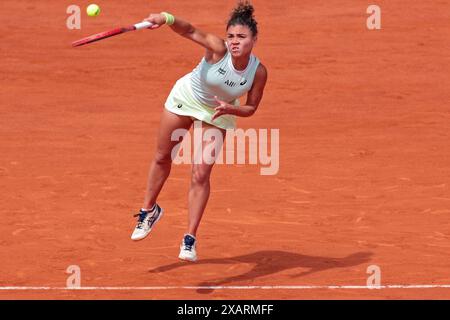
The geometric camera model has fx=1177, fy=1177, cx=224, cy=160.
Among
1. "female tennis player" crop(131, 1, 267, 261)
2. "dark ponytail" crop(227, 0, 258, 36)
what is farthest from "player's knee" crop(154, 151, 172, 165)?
"dark ponytail" crop(227, 0, 258, 36)

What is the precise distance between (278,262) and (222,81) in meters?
2.37

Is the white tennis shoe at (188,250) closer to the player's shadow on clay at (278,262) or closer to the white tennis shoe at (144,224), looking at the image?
the player's shadow on clay at (278,262)

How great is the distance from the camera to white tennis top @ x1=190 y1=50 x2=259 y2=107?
455 inches

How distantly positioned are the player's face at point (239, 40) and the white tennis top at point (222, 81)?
0.20 metres

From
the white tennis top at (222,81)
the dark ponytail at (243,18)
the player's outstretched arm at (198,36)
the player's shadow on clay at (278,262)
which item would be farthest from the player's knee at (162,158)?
the dark ponytail at (243,18)

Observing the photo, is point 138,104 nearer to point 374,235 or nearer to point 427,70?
point 427,70

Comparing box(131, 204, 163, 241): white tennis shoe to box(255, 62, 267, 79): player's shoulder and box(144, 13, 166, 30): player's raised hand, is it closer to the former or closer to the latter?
box(255, 62, 267, 79): player's shoulder

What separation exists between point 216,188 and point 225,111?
5.24 meters

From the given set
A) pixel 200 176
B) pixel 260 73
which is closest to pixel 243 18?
pixel 260 73

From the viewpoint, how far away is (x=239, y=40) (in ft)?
37.3

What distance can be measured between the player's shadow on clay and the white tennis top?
1905mm

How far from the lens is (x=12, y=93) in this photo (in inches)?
864

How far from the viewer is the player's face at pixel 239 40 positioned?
447 inches

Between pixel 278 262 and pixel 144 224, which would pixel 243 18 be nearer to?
pixel 144 224
